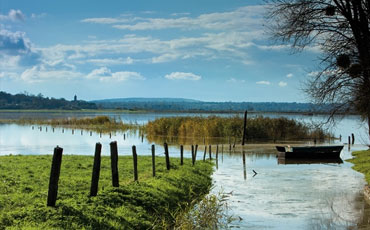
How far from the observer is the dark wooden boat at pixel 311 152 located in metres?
38.9

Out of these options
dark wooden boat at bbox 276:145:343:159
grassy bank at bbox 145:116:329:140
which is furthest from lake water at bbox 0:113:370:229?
grassy bank at bbox 145:116:329:140

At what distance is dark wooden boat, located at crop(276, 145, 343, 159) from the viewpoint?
38938 millimetres

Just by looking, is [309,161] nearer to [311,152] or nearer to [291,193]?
[311,152]

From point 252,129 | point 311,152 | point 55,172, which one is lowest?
point 311,152

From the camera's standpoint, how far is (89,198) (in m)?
15.6

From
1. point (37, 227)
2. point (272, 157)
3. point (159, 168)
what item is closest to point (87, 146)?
point (272, 157)

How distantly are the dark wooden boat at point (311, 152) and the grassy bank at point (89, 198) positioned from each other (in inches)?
566

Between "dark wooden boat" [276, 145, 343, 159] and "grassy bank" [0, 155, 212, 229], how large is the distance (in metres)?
14.4

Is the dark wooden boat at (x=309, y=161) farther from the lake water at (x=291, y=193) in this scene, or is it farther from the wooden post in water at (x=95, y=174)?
the wooden post in water at (x=95, y=174)

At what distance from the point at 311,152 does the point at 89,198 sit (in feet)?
89.1

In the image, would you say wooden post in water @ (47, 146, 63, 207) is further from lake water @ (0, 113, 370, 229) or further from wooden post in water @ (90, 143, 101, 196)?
lake water @ (0, 113, 370, 229)

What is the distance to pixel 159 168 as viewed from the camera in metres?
26.3

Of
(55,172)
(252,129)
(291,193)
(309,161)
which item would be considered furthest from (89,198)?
(252,129)

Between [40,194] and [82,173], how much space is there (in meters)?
7.10
